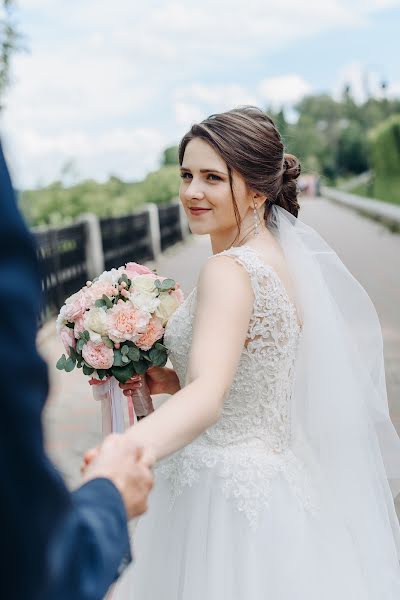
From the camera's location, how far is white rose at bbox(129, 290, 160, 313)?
97.1 inches

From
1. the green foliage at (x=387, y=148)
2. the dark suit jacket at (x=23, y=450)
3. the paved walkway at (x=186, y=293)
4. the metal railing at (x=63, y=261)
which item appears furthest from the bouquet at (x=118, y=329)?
the green foliage at (x=387, y=148)

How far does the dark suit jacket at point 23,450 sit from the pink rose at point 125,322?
54.2 inches

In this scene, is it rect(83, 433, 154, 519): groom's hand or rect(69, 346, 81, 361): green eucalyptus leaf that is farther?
rect(69, 346, 81, 361): green eucalyptus leaf

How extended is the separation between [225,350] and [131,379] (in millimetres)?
628

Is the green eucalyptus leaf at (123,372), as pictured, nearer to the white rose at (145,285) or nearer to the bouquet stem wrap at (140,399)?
the bouquet stem wrap at (140,399)

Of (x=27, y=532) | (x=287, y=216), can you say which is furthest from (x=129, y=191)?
(x=27, y=532)

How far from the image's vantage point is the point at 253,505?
2.35m

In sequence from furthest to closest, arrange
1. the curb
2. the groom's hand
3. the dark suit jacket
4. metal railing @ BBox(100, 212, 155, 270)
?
the curb
metal railing @ BBox(100, 212, 155, 270)
the groom's hand
the dark suit jacket

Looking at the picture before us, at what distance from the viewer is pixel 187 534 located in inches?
95.2

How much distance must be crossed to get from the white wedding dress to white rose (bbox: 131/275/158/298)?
14cm

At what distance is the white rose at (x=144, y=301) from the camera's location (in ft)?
8.09

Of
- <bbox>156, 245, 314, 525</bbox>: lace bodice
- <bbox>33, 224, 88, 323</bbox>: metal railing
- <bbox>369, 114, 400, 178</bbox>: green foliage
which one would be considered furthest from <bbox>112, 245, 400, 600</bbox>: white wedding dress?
<bbox>369, 114, 400, 178</bbox>: green foliage

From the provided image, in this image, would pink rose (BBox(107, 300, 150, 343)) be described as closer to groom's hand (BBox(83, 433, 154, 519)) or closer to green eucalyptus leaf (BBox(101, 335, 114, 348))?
green eucalyptus leaf (BBox(101, 335, 114, 348))

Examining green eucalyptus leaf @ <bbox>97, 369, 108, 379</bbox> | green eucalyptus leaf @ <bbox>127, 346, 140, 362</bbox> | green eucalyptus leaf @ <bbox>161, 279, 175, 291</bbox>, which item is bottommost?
green eucalyptus leaf @ <bbox>97, 369, 108, 379</bbox>
